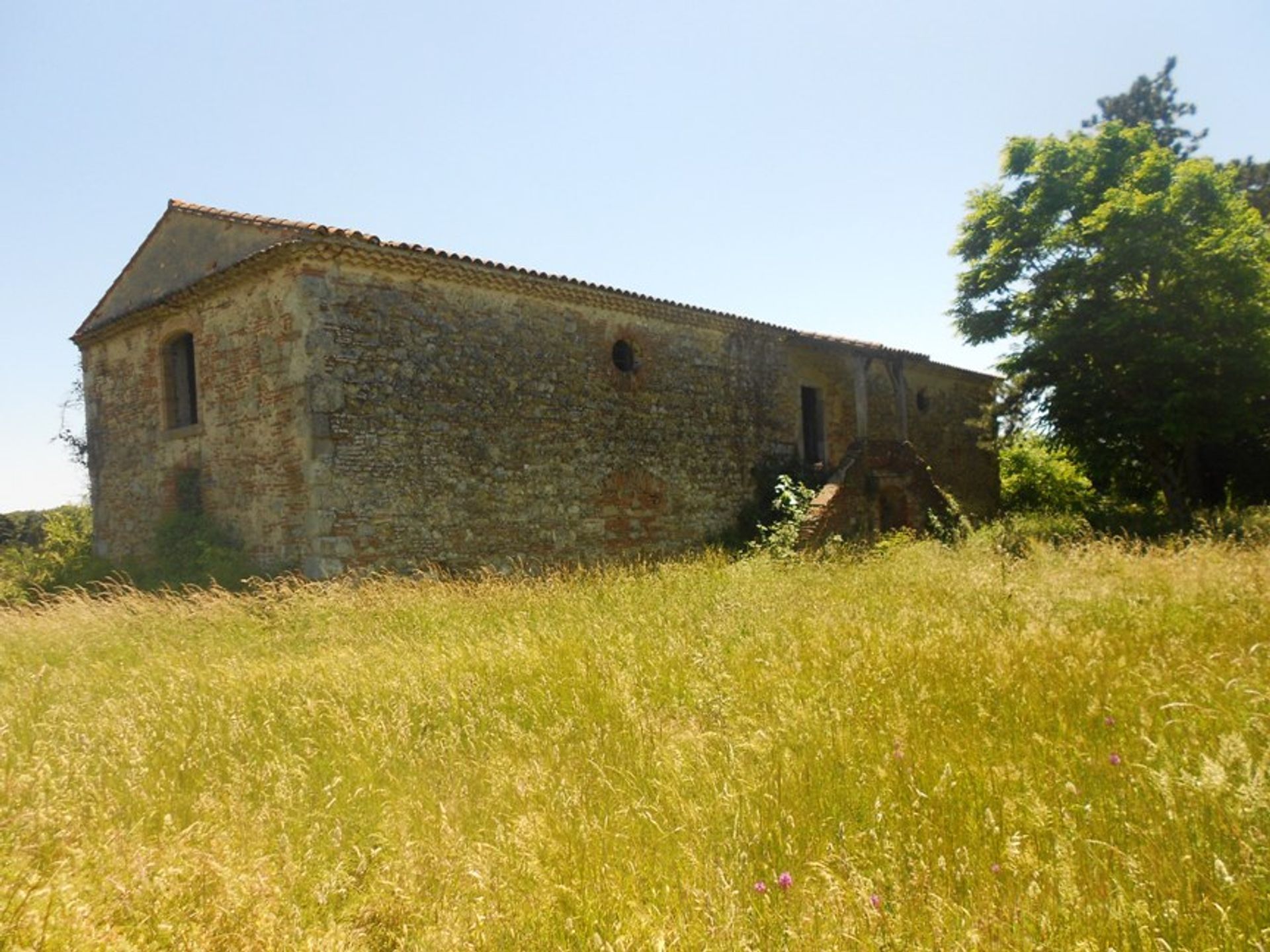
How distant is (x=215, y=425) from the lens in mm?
10867

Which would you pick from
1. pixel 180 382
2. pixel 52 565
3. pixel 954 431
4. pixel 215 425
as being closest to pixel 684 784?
pixel 215 425

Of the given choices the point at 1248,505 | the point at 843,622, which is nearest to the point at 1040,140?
the point at 1248,505

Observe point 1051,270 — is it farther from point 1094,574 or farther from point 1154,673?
point 1154,673

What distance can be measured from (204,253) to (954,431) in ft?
58.6

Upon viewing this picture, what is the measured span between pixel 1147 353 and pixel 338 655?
14479 millimetres

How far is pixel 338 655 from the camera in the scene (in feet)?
18.7

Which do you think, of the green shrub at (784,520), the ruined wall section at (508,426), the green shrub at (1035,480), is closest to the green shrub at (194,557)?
the ruined wall section at (508,426)

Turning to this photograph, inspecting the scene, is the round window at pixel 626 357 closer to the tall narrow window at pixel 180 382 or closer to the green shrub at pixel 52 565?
the tall narrow window at pixel 180 382

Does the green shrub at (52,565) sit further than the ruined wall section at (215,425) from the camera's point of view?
Yes

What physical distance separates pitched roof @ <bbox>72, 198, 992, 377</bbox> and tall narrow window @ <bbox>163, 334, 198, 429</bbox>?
2.34ft

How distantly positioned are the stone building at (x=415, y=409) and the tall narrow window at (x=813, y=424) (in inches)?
65.3

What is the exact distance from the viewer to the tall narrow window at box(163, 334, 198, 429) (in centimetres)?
1202

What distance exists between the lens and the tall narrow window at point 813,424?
1727 cm

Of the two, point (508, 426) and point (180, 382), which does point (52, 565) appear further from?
point (508, 426)
